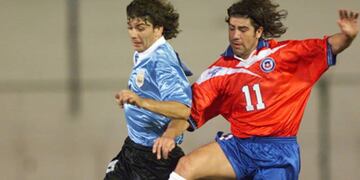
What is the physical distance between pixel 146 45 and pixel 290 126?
667 millimetres

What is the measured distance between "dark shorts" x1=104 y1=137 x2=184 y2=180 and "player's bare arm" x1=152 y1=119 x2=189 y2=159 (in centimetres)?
22

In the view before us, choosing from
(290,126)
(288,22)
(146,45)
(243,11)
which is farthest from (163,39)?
(288,22)

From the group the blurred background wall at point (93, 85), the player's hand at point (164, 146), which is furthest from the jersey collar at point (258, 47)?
the blurred background wall at point (93, 85)

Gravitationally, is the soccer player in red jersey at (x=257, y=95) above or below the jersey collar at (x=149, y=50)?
below

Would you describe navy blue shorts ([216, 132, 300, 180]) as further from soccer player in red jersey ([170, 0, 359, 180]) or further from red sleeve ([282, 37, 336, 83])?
red sleeve ([282, 37, 336, 83])

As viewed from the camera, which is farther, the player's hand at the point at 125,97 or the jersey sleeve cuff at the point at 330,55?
the jersey sleeve cuff at the point at 330,55

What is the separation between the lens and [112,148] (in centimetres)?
491

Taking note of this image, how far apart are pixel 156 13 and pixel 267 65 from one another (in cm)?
50

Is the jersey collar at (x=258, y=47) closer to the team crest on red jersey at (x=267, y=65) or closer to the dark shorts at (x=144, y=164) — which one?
the team crest on red jersey at (x=267, y=65)

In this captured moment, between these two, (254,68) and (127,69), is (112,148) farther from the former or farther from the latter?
(254,68)

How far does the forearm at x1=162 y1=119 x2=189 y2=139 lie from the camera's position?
2.78 meters

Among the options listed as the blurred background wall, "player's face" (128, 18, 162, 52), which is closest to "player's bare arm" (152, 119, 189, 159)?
"player's face" (128, 18, 162, 52)

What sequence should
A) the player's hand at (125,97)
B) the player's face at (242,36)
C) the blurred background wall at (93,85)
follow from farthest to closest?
the blurred background wall at (93,85) < the player's face at (242,36) < the player's hand at (125,97)

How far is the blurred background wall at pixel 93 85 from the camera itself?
473 cm
